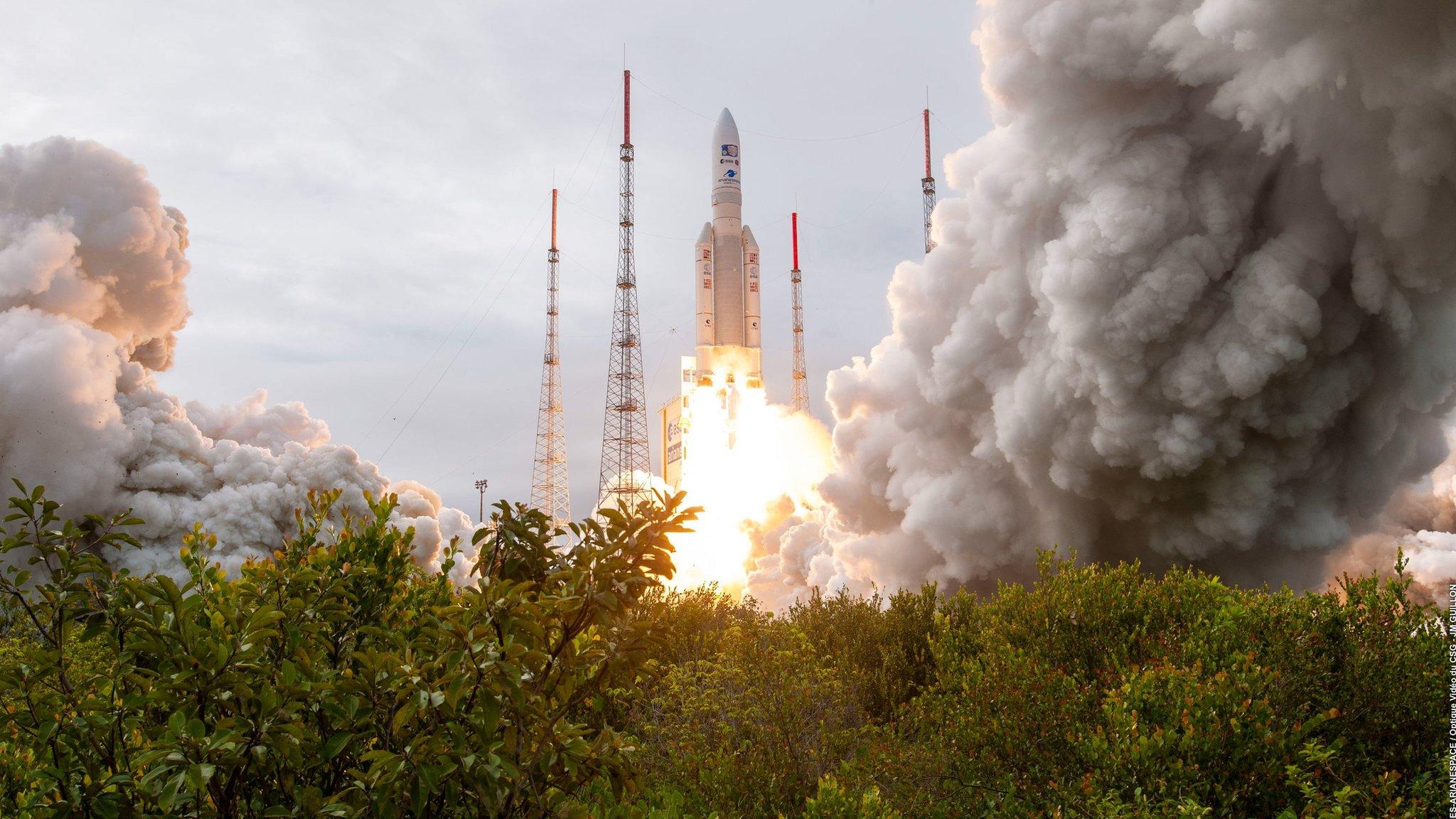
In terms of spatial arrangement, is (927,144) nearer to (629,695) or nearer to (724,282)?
(724,282)

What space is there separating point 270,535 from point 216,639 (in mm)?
28620

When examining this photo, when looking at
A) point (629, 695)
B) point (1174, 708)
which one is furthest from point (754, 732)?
point (1174, 708)

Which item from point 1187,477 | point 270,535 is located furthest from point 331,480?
point 1187,477

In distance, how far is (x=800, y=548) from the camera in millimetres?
33062

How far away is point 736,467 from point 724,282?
7437 millimetres

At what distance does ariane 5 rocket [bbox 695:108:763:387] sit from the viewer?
38.6 metres

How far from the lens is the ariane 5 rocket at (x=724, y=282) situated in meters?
38.6

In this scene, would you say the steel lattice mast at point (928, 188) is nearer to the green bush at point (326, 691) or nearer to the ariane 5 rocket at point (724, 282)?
the ariane 5 rocket at point (724, 282)

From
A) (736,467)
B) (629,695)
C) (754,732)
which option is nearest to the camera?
(629,695)

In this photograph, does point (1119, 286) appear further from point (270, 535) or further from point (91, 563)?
point (270, 535)

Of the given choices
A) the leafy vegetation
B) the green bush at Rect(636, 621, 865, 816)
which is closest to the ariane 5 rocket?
the leafy vegetation

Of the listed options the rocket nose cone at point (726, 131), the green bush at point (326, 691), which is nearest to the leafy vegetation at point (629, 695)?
the green bush at point (326, 691)

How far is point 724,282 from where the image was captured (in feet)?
127

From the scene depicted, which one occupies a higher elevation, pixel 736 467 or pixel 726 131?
pixel 726 131
